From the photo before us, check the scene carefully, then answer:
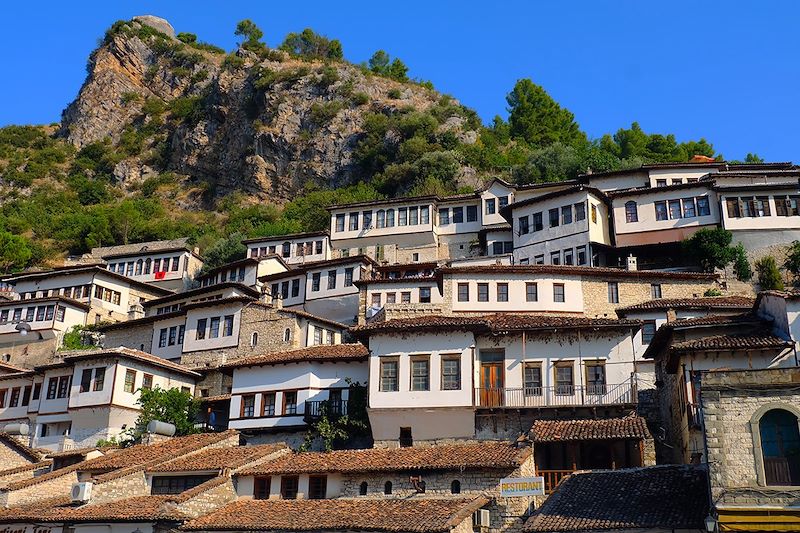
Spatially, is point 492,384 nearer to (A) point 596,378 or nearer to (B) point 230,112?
(A) point 596,378

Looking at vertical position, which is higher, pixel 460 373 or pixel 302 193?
pixel 302 193

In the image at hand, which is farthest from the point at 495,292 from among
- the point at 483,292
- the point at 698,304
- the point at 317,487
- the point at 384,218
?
Answer: the point at 384,218

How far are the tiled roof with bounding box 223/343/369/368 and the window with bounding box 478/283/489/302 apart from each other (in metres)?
6.99

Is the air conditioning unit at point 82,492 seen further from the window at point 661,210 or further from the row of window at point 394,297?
the window at point 661,210

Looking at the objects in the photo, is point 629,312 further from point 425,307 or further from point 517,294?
point 425,307

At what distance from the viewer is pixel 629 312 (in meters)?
39.2

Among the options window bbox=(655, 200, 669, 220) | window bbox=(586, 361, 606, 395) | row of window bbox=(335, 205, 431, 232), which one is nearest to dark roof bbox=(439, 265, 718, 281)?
window bbox=(655, 200, 669, 220)

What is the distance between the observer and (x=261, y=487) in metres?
30.7

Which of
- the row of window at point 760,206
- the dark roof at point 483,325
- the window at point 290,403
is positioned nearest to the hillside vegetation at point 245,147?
the row of window at point 760,206

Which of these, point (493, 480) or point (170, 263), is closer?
point (493, 480)

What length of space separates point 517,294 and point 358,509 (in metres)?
17.6

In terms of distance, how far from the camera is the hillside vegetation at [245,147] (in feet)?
267

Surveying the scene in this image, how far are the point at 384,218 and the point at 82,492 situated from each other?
126 feet

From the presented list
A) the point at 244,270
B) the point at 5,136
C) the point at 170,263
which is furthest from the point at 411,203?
the point at 5,136
